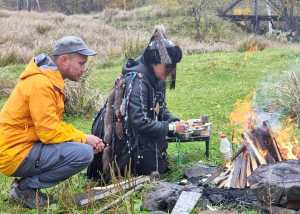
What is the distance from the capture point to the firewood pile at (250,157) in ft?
17.2

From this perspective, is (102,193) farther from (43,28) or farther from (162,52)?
(43,28)

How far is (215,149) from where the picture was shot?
6785 mm

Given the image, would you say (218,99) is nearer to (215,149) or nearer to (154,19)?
(215,149)

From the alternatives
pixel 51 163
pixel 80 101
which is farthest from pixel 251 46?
pixel 51 163

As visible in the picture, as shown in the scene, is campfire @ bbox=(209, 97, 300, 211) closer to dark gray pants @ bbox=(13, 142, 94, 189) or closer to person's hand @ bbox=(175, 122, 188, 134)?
person's hand @ bbox=(175, 122, 188, 134)

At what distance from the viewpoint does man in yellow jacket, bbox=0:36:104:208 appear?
4656 mm

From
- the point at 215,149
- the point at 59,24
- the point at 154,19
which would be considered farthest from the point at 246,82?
the point at 154,19

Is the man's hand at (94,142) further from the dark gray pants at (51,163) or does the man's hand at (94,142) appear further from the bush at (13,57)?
the bush at (13,57)

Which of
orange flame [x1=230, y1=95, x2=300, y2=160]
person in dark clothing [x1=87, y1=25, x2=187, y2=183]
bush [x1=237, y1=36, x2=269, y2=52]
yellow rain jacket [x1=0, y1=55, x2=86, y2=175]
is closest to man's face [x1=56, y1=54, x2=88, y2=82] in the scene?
yellow rain jacket [x1=0, y1=55, x2=86, y2=175]

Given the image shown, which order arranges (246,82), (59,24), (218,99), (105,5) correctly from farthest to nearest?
(105,5), (59,24), (246,82), (218,99)

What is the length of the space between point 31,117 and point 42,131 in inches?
7.0

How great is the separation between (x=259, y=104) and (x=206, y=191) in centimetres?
393

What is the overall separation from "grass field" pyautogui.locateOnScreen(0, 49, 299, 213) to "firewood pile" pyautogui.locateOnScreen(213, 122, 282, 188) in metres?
0.69

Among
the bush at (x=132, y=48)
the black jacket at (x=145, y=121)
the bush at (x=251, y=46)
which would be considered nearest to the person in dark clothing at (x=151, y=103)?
the black jacket at (x=145, y=121)
